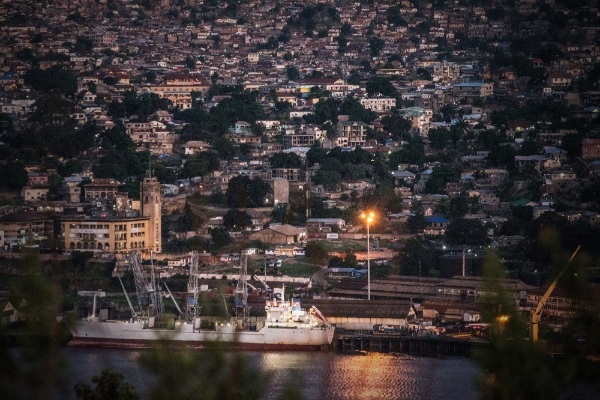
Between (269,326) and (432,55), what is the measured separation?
21672 millimetres

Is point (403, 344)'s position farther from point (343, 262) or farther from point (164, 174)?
point (164, 174)

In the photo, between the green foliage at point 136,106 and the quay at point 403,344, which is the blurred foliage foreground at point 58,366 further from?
the green foliage at point 136,106

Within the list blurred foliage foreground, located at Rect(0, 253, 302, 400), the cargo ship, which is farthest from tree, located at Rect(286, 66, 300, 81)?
blurred foliage foreground, located at Rect(0, 253, 302, 400)

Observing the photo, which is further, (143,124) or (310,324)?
(143,124)

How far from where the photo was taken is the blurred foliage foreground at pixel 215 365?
8.28 m

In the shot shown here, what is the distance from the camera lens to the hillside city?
23.5 m

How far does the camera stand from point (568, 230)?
2380 cm

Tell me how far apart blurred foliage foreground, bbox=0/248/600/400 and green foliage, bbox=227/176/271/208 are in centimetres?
1653

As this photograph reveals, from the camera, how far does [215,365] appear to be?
30.0ft

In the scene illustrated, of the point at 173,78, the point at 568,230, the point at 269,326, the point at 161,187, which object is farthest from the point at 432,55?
the point at 269,326

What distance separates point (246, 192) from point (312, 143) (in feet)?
16.9

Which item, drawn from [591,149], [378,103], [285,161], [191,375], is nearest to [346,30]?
[378,103]

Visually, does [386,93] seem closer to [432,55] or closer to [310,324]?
[432,55]

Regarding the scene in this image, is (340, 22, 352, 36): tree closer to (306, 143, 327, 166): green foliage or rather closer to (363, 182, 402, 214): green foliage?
(306, 143, 327, 166): green foliage
